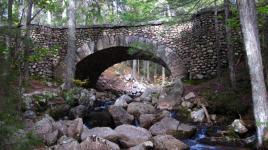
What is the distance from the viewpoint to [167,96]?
12.0 meters

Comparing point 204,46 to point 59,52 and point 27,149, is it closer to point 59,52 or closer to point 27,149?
point 59,52

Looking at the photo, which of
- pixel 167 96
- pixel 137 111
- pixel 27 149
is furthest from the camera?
pixel 167 96

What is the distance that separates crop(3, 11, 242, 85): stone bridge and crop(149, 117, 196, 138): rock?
512 cm

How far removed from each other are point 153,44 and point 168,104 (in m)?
3.76

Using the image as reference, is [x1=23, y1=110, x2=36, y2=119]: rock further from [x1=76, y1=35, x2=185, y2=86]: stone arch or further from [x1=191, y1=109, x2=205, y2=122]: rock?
[x1=76, y1=35, x2=185, y2=86]: stone arch

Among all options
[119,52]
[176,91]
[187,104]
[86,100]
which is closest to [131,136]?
[187,104]

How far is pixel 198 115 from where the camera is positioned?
9859 mm

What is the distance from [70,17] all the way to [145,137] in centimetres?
720

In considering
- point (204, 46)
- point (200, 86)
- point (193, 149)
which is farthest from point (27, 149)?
point (204, 46)

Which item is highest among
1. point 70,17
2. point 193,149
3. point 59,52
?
point 70,17

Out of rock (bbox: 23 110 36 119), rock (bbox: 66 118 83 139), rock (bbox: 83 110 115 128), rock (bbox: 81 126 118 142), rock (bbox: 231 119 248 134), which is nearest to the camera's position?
rock (bbox: 81 126 118 142)

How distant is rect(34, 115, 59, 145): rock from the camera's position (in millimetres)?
7125

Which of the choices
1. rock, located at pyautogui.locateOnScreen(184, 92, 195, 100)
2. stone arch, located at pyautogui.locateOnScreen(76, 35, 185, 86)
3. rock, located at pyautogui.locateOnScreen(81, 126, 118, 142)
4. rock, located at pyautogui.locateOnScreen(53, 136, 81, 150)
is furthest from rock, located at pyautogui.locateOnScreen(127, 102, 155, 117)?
rock, located at pyautogui.locateOnScreen(53, 136, 81, 150)

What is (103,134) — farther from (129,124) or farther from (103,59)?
(103,59)
